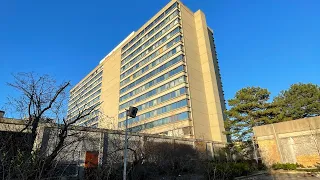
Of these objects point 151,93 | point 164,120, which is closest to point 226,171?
point 164,120

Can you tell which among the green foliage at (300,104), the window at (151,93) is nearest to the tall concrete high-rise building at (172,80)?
the window at (151,93)

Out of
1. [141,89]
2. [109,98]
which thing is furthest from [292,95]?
[109,98]

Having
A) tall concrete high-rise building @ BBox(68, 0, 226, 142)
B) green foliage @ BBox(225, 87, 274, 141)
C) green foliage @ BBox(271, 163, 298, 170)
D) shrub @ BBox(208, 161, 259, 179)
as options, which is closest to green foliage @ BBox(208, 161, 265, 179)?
shrub @ BBox(208, 161, 259, 179)

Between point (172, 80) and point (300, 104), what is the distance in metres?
25.4

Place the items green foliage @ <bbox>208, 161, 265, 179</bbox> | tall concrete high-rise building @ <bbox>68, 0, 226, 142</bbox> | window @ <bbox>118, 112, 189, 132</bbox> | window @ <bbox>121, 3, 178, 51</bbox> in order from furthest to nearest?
window @ <bbox>121, 3, 178, 51</bbox>
tall concrete high-rise building @ <bbox>68, 0, 226, 142</bbox>
window @ <bbox>118, 112, 189, 132</bbox>
green foliage @ <bbox>208, 161, 265, 179</bbox>

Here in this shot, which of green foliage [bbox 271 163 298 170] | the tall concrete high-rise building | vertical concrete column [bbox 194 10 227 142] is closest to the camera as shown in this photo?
green foliage [bbox 271 163 298 170]

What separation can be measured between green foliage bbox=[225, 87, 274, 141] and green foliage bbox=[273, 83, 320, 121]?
1.67 meters

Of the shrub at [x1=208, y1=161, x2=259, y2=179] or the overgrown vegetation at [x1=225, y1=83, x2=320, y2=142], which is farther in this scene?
the overgrown vegetation at [x1=225, y1=83, x2=320, y2=142]

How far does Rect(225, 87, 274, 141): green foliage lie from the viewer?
32.6 meters

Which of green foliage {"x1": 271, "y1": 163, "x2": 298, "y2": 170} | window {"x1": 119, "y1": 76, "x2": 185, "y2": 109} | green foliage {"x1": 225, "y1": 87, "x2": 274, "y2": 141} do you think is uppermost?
window {"x1": 119, "y1": 76, "x2": 185, "y2": 109}

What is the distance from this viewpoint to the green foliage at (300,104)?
31.7 meters

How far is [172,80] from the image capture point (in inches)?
1905

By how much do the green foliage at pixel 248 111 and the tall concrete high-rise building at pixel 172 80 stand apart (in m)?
10.0

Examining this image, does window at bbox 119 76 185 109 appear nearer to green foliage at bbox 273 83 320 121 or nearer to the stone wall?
green foliage at bbox 273 83 320 121
